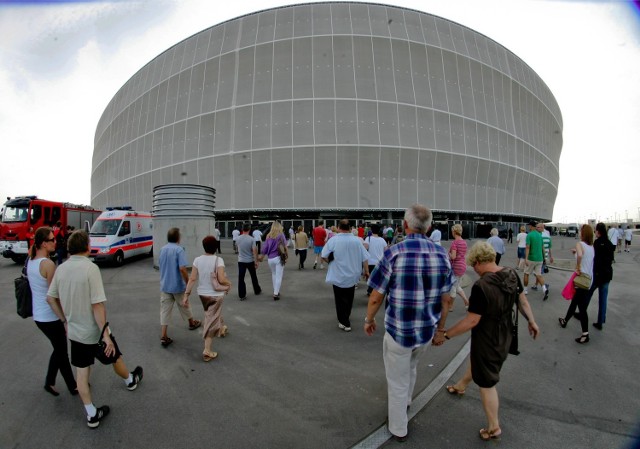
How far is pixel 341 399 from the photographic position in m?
3.14

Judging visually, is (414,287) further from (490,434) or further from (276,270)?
(276,270)

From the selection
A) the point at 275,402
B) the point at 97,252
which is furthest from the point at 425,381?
the point at 97,252

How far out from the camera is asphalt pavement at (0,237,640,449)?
2592mm

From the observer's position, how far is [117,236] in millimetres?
12352

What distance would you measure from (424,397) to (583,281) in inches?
149

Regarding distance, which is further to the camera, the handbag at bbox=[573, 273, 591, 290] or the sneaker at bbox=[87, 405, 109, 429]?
the handbag at bbox=[573, 273, 591, 290]

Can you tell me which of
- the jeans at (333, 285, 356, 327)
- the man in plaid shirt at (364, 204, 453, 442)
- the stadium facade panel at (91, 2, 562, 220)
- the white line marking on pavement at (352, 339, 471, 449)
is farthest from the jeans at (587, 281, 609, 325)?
the stadium facade panel at (91, 2, 562, 220)

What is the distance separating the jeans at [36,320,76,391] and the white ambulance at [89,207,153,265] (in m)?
9.77

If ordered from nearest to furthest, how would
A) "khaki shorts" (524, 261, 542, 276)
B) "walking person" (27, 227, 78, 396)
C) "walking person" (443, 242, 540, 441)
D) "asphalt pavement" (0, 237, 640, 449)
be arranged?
1. "walking person" (443, 242, 540, 441)
2. "asphalt pavement" (0, 237, 640, 449)
3. "walking person" (27, 227, 78, 396)
4. "khaki shorts" (524, 261, 542, 276)

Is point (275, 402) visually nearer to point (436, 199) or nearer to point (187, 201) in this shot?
point (187, 201)

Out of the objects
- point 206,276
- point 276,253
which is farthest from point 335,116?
point 206,276

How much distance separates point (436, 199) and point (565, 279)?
16.5 metres

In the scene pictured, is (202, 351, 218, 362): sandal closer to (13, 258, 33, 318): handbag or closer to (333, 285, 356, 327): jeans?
(13, 258, 33, 318): handbag

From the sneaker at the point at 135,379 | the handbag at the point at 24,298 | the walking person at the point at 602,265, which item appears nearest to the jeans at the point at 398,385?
the sneaker at the point at 135,379
